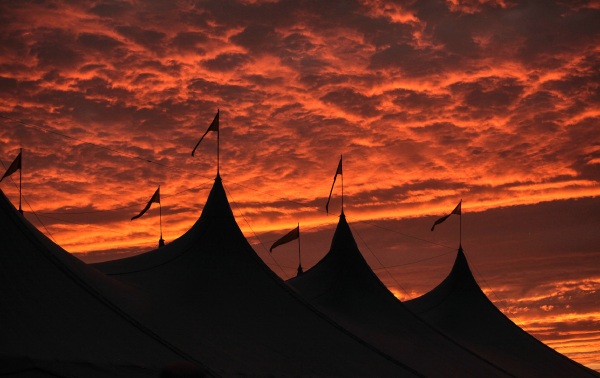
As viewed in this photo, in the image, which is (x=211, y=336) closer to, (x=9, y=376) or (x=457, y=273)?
(x=9, y=376)

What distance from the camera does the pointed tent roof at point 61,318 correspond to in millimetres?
13664

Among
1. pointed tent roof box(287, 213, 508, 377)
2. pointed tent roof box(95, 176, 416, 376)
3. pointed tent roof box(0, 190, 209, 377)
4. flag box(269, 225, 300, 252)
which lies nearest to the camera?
pointed tent roof box(0, 190, 209, 377)

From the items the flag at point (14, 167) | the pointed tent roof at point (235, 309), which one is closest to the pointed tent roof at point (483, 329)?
the pointed tent roof at point (235, 309)

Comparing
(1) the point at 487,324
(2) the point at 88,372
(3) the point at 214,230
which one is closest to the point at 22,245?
(2) the point at 88,372

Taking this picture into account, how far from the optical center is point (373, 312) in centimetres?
2606

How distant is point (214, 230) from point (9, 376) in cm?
1031

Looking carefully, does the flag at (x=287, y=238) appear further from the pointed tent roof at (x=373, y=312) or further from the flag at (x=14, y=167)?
the flag at (x=14, y=167)

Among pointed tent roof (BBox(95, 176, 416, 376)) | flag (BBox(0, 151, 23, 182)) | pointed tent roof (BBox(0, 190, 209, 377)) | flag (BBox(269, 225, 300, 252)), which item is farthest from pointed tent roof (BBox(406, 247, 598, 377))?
pointed tent roof (BBox(0, 190, 209, 377))

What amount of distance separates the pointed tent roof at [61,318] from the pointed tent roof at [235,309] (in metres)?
1.41

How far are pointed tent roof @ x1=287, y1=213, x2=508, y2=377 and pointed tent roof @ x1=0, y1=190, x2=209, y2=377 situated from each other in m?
7.70

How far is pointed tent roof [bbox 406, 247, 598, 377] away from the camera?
2881 centimetres

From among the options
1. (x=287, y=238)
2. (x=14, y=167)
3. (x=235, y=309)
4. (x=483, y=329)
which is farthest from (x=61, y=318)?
(x=483, y=329)

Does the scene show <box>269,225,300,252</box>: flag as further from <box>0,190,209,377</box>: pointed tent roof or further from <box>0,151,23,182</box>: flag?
<box>0,190,209,377</box>: pointed tent roof

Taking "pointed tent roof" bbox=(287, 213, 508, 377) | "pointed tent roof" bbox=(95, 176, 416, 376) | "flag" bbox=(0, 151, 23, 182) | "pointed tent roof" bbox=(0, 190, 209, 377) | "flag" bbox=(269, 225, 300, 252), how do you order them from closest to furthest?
"pointed tent roof" bbox=(0, 190, 209, 377), "pointed tent roof" bbox=(95, 176, 416, 376), "pointed tent roof" bbox=(287, 213, 508, 377), "flag" bbox=(0, 151, 23, 182), "flag" bbox=(269, 225, 300, 252)
